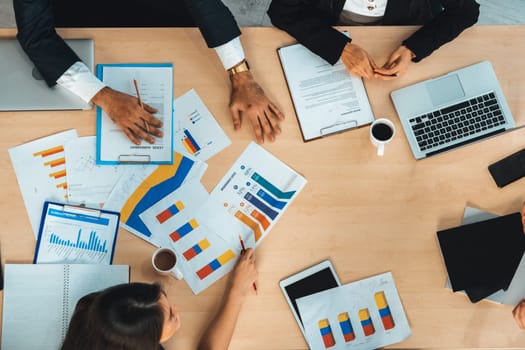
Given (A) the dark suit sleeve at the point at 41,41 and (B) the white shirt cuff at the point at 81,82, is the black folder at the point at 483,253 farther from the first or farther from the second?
→ (A) the dark suit sleeve at the point at 41,41

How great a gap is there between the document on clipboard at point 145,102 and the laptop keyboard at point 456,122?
2.32 ft

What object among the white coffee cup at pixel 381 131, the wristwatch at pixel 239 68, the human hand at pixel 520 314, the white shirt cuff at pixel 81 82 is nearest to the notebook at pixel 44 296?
the white shirt cuff at pixel 81 82

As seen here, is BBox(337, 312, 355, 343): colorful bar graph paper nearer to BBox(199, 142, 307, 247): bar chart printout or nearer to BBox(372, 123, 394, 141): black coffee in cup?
BBox(199, 142, 307, 247): bar chart printout

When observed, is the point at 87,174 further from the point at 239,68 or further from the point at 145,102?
the point at 239,68

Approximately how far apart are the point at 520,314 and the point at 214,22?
3.76ft

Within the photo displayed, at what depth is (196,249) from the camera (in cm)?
149

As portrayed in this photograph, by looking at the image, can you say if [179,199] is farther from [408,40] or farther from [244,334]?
[408,40]

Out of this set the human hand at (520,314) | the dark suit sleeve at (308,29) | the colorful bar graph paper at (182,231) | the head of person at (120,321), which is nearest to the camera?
the head of person at (120,321)

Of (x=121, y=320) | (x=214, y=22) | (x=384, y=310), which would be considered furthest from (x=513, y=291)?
(x=214, y=22)

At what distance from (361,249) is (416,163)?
293 mm

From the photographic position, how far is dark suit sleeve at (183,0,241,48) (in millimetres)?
1578

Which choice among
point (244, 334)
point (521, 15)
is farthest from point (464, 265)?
point (521, 15)

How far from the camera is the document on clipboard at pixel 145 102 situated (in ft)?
5.12

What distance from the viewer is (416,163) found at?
1554 millimetres
